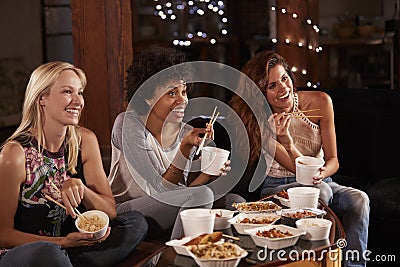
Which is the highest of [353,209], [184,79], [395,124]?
[184,79]

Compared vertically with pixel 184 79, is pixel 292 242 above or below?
below

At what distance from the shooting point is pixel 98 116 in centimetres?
444

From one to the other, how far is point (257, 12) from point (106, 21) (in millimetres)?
4465

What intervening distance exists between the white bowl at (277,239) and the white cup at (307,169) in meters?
0.60

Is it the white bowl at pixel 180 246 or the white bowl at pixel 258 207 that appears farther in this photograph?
the white bowl at pixel 258 207

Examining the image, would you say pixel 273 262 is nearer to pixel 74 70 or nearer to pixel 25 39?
pixel 74 70

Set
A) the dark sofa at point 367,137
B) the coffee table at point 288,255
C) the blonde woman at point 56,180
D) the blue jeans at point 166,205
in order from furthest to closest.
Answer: the dark sofa at point 367,137
the blue jeans at point 166,205
the blonde woman at point 56,180
the coffee table at point 288,255

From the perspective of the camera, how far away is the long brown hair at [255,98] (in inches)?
143

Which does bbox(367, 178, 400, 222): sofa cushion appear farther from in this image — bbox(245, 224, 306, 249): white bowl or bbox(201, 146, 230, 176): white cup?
bbox(245, 224, 306, 249): white bowl

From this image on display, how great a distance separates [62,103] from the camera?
289cm

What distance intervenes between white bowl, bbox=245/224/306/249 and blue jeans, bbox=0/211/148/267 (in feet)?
1.87

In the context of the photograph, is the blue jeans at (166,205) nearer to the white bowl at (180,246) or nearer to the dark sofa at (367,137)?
the white bowl at (180,246)

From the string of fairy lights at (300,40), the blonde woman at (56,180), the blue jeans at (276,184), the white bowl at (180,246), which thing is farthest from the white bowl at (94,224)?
the string of fairy lights at (300,40)

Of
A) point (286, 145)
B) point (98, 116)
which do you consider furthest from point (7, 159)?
point (98, 116)
